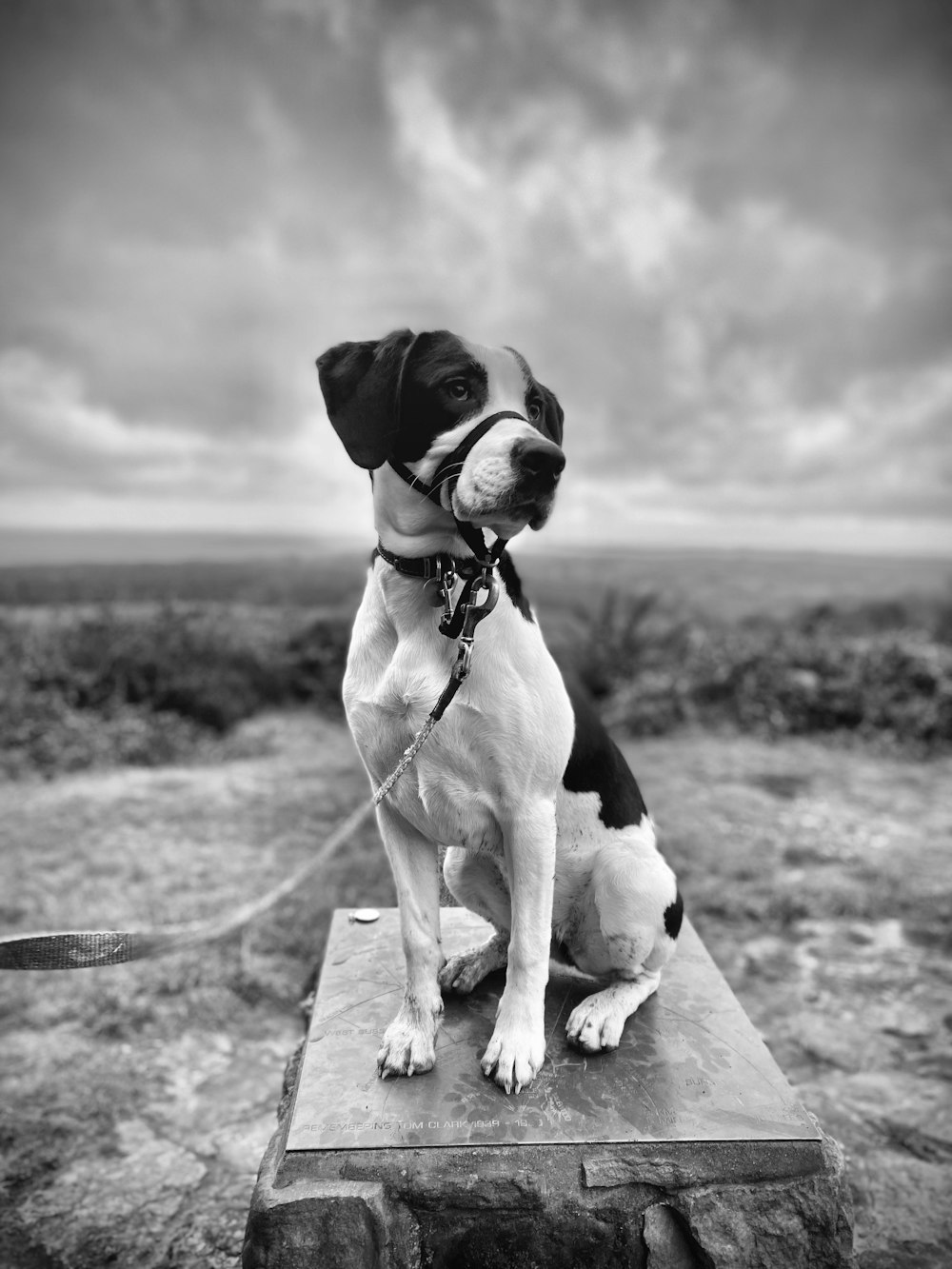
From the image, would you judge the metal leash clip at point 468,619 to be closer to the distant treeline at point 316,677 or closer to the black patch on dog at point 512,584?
the black patch on dog at point 512,584

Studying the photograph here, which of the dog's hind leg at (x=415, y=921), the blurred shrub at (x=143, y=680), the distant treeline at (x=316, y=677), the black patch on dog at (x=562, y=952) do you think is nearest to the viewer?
the dog's hind leg at (x=415, y=921)

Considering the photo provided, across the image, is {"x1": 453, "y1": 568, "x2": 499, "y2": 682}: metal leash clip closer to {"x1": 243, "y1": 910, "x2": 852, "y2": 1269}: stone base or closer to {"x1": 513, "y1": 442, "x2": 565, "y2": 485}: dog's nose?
{"x1": 513, "y1": 442, "x2": 565, "y2": 485}: dog's nose

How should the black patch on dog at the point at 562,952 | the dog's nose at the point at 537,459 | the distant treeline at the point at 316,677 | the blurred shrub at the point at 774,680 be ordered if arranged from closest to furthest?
the dog's nose at the point at 537,459
the black patch on dog at the point at 562,952
the distant treeline at the point at 316,677
the blurred shrub at the point at 774,680

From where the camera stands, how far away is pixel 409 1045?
2.11 metres

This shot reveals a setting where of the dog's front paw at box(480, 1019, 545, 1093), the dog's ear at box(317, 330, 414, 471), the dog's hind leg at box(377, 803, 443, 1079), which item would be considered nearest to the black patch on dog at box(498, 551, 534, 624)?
the dog's ear at box(317, 330, 414, 471)

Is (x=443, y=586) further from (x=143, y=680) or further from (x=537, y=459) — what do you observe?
(x=143, y=680)

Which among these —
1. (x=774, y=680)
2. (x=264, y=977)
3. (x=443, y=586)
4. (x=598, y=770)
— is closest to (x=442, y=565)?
(x=443, y=586)

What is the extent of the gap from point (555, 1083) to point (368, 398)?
1.59 m

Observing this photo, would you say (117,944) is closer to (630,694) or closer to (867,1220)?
(867,1220)

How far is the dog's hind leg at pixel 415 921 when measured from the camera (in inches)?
86.2

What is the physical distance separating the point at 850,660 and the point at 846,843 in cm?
399

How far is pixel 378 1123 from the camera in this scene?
1936 millimetres

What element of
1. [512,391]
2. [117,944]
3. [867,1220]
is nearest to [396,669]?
[512,391]

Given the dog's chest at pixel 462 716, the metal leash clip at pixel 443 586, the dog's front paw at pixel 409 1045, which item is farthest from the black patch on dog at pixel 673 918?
the metal leash clip at pixel 443 586
